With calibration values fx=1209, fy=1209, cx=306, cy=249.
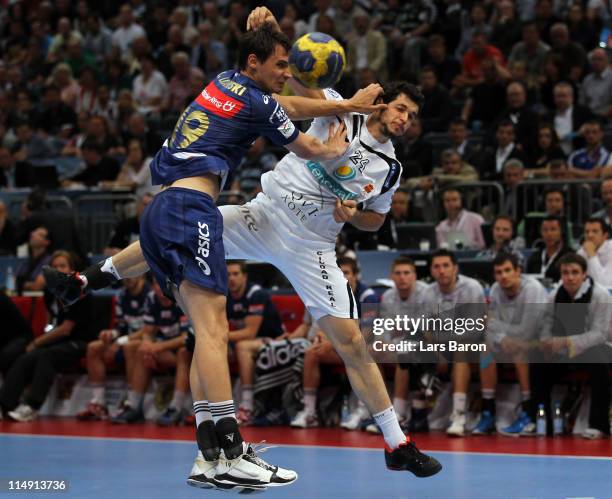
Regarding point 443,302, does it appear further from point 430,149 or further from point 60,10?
point 60,10

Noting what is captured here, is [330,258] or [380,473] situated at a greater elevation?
[330,258]

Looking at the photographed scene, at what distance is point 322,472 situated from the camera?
8672 mm

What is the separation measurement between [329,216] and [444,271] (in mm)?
3448

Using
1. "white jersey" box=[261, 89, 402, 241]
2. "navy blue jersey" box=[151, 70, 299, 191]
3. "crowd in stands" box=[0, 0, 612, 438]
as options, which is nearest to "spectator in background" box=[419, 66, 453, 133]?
"crowd in stands" box=[0, 0, 612, 438]

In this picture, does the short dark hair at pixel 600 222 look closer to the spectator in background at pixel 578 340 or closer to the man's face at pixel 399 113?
the spectator in background at pixel 578 340

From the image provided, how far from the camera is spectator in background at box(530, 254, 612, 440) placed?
35.0 feet

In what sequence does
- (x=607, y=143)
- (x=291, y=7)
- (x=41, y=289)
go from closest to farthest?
(x=41, y=289) < (x=607, y=143) < (x=291, y=7)

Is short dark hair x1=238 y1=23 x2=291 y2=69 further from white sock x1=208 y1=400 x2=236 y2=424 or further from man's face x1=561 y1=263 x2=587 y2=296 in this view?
man's face x1=561 y1=263 x2=587 y2=296

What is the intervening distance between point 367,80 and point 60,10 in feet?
28.5

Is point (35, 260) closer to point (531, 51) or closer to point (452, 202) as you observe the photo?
point (452, 202)

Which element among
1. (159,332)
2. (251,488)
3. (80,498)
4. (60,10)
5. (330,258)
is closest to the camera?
(251,488)

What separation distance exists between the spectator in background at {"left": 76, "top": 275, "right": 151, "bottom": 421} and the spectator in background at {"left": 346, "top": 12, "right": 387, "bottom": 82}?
6.33m

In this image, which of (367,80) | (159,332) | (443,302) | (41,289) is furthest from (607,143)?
(41,289)

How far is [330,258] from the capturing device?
26.5 ft
